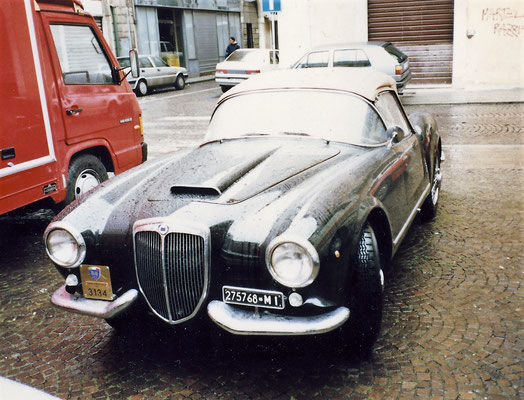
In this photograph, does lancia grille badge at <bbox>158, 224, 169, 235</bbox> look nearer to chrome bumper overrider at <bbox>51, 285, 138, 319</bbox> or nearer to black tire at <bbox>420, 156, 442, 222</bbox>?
chrome bumper overrider at <bbox>51, 285, 138, 319</bbox>

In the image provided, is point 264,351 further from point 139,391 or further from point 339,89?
point 339,89

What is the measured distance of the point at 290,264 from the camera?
2.99 meters

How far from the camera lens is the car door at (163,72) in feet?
74.6

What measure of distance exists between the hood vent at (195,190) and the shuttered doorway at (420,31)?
1676 centimetres

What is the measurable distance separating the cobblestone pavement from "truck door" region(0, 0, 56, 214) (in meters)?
0.78

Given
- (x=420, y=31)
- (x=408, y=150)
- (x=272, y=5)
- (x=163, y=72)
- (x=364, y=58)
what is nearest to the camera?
(x=408, y=150)

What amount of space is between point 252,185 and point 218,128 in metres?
1.35

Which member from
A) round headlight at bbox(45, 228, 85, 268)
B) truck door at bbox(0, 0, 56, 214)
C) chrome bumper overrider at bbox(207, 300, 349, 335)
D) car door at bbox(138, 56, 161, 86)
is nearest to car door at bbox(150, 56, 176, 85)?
car door at bbox(138, 56, 161, 86)

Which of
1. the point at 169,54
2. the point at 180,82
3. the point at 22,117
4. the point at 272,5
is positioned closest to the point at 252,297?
the point at 22,117

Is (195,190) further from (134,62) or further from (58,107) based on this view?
(134,62)

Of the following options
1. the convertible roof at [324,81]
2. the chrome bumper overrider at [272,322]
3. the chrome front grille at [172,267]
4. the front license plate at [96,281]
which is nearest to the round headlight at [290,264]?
the chrome bumper overrider at [272,322]

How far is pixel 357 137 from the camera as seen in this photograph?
14.2ft

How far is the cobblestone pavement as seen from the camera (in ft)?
10.5

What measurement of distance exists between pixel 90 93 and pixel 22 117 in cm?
124
